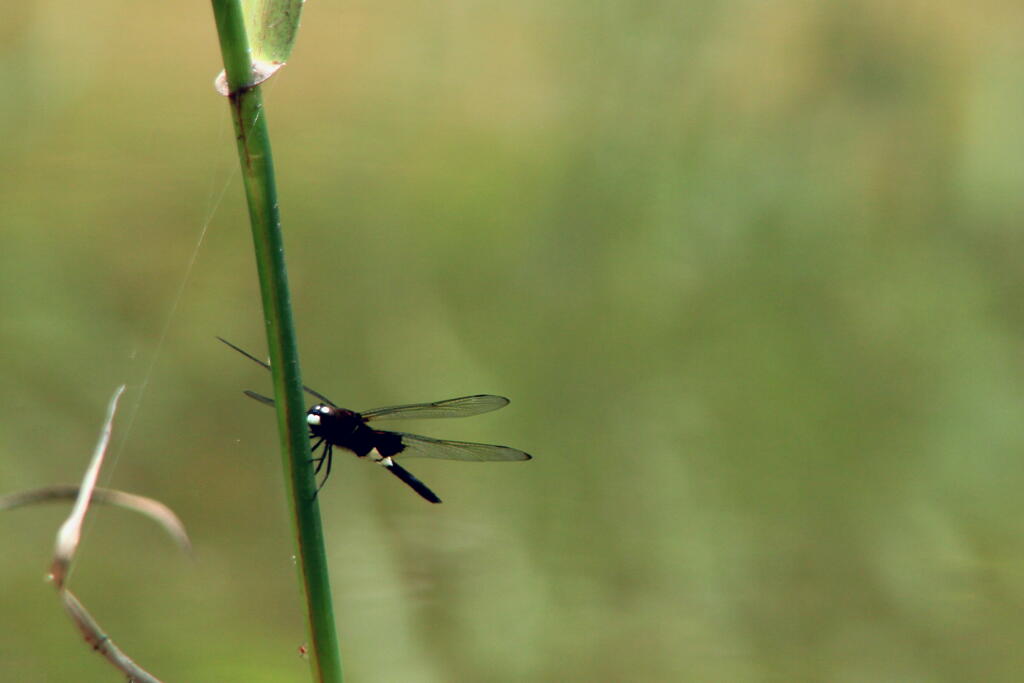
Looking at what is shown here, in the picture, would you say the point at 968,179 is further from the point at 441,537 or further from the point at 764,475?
the point at 441,537

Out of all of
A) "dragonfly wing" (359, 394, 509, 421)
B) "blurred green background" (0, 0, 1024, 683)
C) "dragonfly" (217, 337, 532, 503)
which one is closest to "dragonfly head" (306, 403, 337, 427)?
"dragonfly" (217, 337, 532, 503)

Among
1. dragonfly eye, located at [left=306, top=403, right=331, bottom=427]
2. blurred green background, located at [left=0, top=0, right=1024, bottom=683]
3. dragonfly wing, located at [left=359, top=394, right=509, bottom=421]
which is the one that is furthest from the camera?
blurred green background, located at [left=0, top=0, right=1024, bottom=683]

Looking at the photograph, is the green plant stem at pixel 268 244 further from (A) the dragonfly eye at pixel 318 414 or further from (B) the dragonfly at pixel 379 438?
(A) the dragonfly eye at pixel 318 414

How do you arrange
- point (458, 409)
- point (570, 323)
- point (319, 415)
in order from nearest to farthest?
point (319, 415)
point (458, 409)
point (570, 323)

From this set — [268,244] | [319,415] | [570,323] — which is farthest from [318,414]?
[570,323]

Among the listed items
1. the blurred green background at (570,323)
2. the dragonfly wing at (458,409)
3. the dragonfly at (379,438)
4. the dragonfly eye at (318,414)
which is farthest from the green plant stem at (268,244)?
the blurred green background at (570,323)

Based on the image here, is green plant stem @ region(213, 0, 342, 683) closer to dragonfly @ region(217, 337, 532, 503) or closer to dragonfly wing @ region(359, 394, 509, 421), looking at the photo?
dragonfly @ region(217, 337, 532, 503)

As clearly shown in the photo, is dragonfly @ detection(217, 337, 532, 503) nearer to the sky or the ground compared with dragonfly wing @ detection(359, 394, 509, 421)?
nearer to the ground

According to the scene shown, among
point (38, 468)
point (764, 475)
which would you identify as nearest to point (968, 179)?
point (764, 475)

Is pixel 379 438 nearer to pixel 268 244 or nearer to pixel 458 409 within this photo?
pixel 458 409
